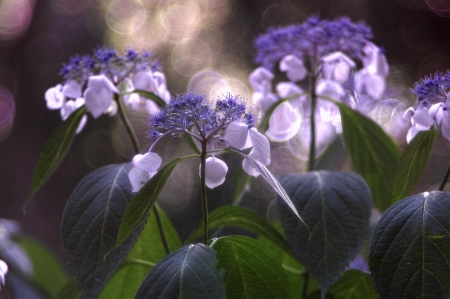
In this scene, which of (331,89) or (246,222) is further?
(331,89)

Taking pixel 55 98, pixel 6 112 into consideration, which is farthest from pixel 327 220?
pixel 6 112

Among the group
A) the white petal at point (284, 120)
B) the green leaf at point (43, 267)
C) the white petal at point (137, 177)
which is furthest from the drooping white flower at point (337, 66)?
the green leaf at point (43, 267)

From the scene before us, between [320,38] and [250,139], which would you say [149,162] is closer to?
[250,139]

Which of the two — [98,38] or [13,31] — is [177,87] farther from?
[13,31]

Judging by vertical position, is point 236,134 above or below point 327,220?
above

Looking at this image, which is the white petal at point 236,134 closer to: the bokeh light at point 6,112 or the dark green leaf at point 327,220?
the dark green leaf at point 327,220

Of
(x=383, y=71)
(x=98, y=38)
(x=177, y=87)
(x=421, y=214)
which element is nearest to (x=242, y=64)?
(x=177, y=87)
